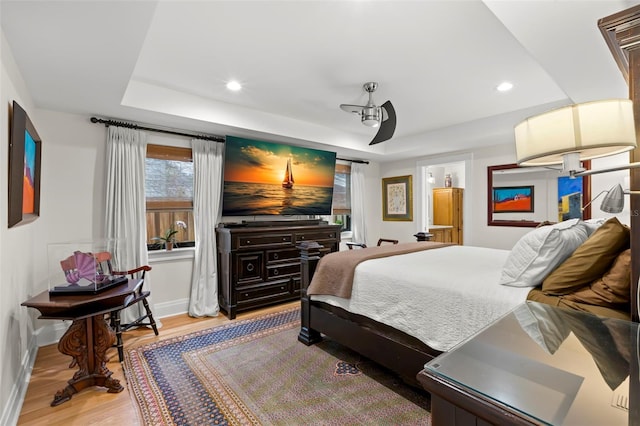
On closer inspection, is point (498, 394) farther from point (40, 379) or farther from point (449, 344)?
point (40, 379)

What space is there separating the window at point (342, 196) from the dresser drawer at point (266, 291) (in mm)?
1811

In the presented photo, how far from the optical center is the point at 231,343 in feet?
9.55

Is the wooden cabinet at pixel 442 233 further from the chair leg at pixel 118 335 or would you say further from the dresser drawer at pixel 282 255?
the chair leg at pixel 118 335

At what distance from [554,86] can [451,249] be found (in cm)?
188

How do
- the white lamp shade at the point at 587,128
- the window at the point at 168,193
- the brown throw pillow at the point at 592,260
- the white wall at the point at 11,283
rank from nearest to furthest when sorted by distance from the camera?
the white lamp shade at the point at 587,128 → the brown throw pillow at the point at 592,260 → the white wall at the point at 11,283 → the window at the point at 168,193

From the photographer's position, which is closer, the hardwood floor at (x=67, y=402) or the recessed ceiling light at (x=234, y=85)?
the hardwood floor at (x=67, y=402)

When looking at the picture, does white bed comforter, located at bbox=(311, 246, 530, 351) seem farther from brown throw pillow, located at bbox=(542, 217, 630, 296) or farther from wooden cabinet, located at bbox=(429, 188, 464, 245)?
wooden cabinet, located at bbox=(429, 188, 464, 245)

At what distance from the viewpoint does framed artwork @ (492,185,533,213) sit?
165 inches

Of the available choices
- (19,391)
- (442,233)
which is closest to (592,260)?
(19,391)

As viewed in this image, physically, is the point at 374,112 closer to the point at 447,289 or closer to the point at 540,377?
the point at 447,289

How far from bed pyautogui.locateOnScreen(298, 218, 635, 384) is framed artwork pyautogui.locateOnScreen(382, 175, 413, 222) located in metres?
2.76

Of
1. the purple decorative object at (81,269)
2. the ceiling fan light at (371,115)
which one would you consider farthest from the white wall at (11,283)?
the ceiling fan light at (371,115)

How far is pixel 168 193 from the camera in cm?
372

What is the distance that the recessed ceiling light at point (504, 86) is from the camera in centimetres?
296
